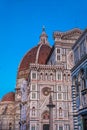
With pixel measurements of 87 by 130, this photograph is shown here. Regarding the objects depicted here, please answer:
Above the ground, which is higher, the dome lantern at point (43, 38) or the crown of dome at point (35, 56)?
the dome lantern at point (43, 38)

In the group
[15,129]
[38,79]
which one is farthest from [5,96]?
[38,79]

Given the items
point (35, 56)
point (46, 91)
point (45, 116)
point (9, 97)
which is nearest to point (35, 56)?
point (35, 56)

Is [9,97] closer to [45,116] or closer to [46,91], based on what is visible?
[46,91]

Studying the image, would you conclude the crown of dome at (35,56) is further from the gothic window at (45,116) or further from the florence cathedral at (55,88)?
the gothic window at (45,116)

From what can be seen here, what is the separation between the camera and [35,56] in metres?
76.2

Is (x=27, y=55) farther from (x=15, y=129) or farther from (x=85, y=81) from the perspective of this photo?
(x=85, y=81)

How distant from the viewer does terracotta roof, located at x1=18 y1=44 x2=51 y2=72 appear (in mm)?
74562

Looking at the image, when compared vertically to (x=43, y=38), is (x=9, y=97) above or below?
below

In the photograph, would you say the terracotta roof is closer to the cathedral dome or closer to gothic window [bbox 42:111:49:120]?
the cathedral dome

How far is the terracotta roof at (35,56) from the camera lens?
245 feet

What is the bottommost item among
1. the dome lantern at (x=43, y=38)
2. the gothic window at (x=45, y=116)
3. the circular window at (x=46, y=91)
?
the gothic window at (x=45, y=116)

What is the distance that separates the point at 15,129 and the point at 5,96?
1253cm

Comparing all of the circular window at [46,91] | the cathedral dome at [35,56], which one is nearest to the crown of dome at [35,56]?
the cathedral dome at [35,56]

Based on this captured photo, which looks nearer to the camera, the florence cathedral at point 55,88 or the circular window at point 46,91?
the florence cathedral at point 55,88
